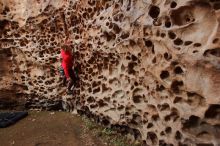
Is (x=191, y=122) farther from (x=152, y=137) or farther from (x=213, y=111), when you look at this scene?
(x=152, y=137)

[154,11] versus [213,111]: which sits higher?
[154,11]

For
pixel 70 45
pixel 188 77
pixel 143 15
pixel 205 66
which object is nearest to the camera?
pixel 205 66

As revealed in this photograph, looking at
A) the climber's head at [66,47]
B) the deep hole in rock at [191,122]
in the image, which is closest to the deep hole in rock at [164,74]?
the deep hole in rock at [191,122]

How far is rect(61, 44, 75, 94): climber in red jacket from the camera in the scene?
21.5 feet

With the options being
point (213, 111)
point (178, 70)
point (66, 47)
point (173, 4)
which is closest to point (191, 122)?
point (213, 111)

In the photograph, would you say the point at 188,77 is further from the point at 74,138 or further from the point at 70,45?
Result: the point at 70,45

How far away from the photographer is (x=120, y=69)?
5.23 metres

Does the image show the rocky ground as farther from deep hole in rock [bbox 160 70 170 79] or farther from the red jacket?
deep hole in rock [bbox 160 70 170 79]

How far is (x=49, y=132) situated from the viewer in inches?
237

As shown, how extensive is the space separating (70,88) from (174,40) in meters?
3.27

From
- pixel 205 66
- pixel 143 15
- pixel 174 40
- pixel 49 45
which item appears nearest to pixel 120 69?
pixel 143 15

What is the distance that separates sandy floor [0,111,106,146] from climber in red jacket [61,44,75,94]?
74cm

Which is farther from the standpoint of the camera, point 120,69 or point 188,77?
point 120,69

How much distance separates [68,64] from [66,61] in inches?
2.8
